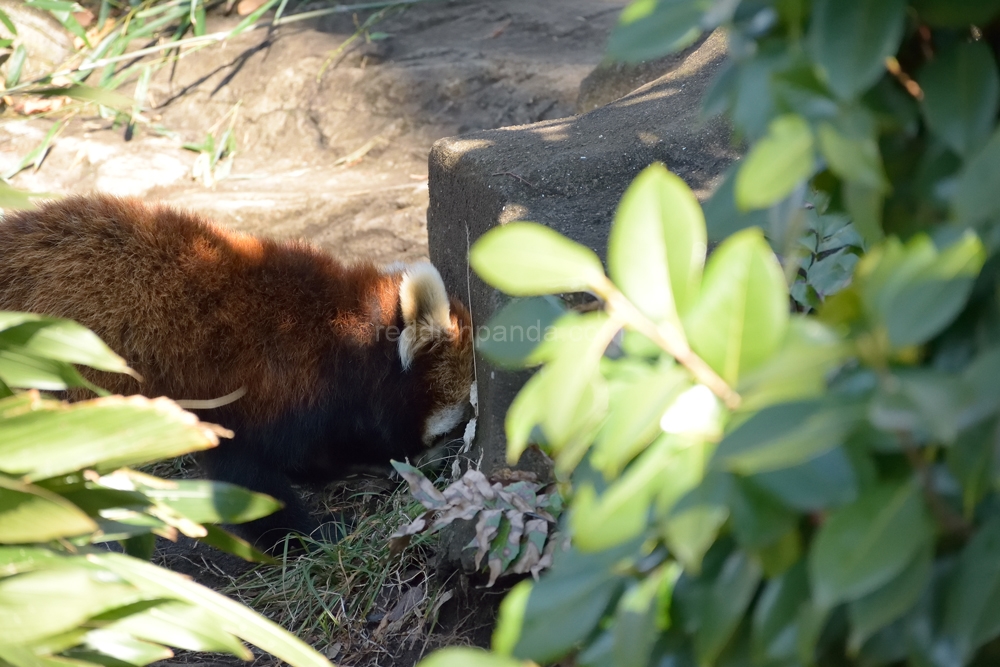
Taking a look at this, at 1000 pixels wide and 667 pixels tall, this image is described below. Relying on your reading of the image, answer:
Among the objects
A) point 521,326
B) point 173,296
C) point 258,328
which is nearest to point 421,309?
point 258,328

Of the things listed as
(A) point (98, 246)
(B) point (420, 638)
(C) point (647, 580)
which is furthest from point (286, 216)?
(C) point (647, 580)

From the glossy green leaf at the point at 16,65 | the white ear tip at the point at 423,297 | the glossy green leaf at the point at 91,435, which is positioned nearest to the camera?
the glossy green leaf at the point at 91,435

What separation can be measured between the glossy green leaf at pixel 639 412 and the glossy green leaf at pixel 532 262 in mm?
79

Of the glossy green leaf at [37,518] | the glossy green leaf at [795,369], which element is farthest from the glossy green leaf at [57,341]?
the glossy green leaf at [795,369]

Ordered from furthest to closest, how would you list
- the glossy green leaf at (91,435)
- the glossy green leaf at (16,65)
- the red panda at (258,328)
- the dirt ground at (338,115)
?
the glossy green leaf at (16,65) → the dirt ground at (338,115) → the red panda at (258,328) → the glossy green leaf at (91,435)

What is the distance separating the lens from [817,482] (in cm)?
51

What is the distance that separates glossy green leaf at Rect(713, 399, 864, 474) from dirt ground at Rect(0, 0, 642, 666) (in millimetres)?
4139

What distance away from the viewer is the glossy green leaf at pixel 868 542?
502 mm

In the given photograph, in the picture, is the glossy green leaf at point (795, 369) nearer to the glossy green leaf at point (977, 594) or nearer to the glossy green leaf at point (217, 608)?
the glossy green leaf at point (977, 594)

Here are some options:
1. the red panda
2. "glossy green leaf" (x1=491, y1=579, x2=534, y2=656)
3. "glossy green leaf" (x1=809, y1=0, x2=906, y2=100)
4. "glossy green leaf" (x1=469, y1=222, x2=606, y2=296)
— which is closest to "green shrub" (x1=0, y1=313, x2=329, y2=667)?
"glossy green leaf" (x1=491, y1=579, x2=534, y2=656)

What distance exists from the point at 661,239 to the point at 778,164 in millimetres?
91

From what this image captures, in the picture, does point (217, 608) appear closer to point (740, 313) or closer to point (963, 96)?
point (740, 313)

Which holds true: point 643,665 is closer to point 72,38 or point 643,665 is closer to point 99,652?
point 99,652

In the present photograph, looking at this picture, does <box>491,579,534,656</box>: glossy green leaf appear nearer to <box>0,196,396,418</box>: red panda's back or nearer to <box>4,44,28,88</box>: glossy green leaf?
<box>0,196,396,418</box>: red panda's back
